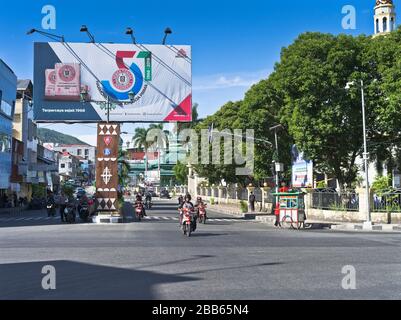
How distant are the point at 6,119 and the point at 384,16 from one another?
184ft

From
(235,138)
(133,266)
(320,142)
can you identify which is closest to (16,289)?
(133,266)

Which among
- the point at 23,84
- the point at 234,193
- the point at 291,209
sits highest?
the point at 23,84

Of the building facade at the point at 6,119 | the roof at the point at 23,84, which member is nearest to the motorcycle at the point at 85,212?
the building facade at the point at 6,119

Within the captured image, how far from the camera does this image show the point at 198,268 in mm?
12078

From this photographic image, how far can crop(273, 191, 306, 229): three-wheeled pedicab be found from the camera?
1101 inches

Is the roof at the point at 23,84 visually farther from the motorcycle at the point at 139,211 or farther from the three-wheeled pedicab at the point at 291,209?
the three-wheeled pedicab at the point at 291,209

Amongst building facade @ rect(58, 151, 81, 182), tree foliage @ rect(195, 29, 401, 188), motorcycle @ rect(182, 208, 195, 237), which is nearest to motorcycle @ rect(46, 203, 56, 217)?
tree foliage @ rect(195, 29, 401, 188)

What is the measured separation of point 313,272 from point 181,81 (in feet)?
92.9

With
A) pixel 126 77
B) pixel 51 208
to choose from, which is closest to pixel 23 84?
pixel 51 208

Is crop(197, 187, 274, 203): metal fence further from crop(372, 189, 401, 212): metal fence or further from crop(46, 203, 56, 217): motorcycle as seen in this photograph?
crop(46, 203, 56, 217): motorcycle

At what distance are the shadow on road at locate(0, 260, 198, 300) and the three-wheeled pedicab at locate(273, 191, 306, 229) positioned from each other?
17.0 meters

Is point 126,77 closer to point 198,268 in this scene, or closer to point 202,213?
point 202,213
